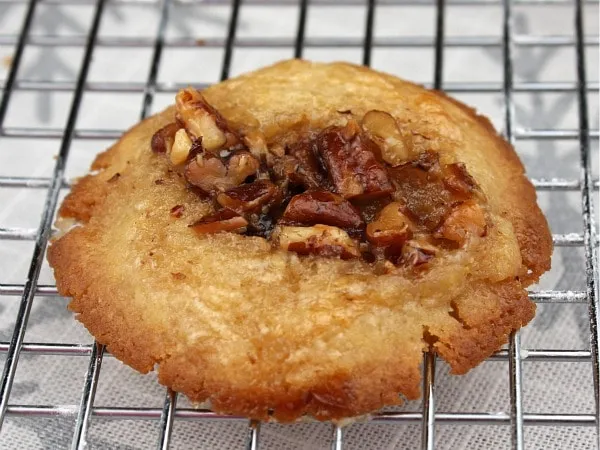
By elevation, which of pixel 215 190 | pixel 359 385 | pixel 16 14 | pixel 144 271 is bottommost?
pixel 359 385

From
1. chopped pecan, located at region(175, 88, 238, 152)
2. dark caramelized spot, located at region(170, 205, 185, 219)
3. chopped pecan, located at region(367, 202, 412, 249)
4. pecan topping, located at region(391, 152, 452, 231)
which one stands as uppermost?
chopped pecan, located at region(175, 88, 238, 152)

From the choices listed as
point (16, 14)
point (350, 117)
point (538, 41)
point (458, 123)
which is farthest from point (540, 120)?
point (16, 14)

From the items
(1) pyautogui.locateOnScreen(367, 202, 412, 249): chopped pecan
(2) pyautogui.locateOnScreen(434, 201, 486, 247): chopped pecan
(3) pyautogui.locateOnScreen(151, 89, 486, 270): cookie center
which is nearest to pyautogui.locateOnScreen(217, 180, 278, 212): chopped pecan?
(3) pyautogui.locateOnScreen(151, 89, 486, 270): cookie center

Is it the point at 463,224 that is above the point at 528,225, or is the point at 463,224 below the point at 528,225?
below

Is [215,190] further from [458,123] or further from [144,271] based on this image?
[458,123]

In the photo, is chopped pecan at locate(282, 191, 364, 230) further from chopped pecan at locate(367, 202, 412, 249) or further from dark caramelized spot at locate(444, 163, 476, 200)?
dark caramelized spot at locate(444, 163, 476, 200)

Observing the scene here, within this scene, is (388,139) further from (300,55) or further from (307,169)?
(300,55)

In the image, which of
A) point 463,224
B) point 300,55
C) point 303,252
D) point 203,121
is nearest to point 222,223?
point 303,252
